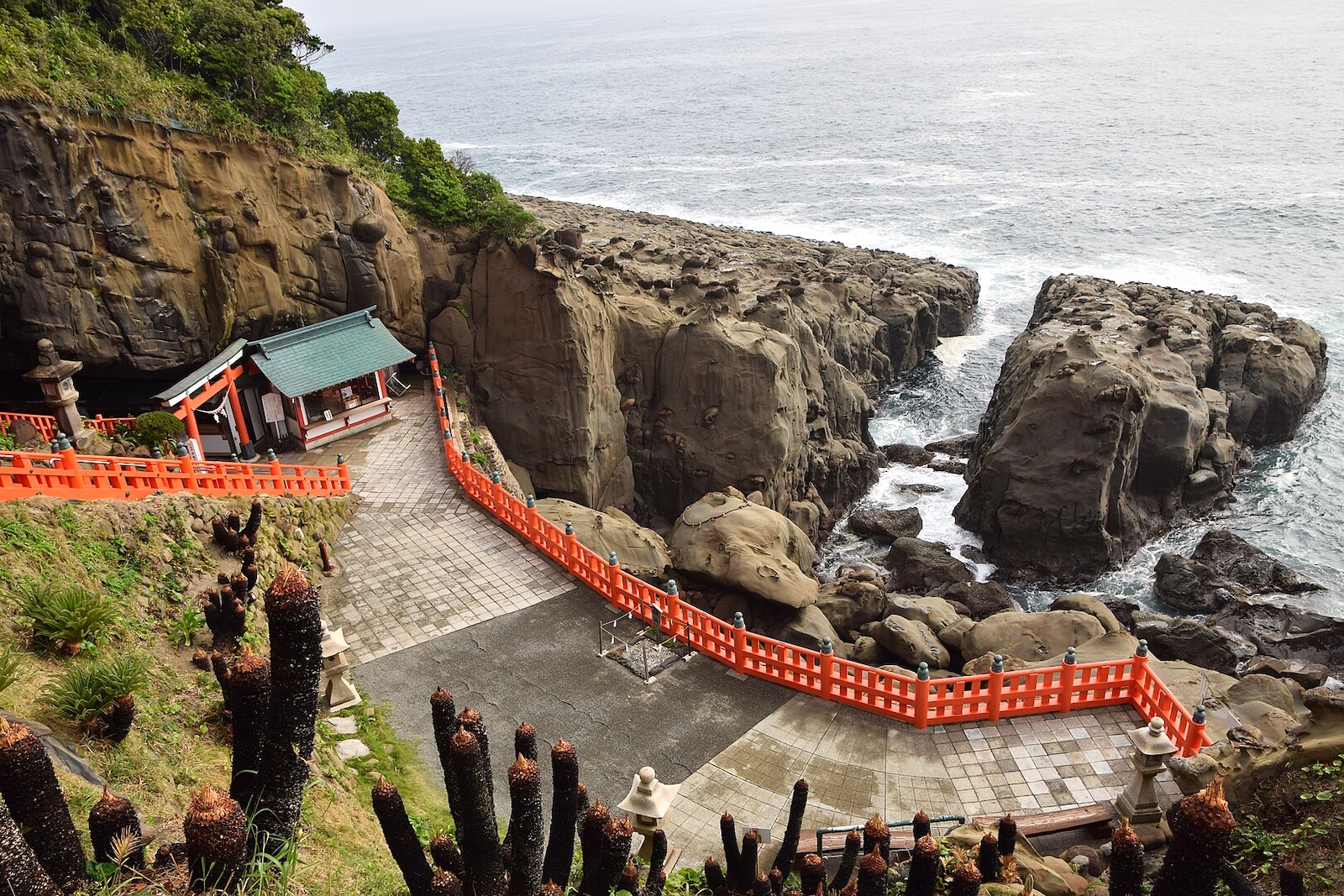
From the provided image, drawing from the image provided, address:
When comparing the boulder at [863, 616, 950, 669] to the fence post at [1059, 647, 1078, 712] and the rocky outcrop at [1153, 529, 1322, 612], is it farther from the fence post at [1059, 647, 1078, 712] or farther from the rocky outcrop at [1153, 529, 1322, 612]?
the rocky outcrop at [1153, 529, 1322, 612]

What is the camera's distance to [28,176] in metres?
23.6

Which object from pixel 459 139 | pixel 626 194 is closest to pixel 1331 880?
pixel 626 194

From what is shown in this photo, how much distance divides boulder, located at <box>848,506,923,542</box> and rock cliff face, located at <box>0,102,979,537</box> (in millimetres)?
2028

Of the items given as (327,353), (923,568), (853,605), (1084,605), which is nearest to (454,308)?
(327,353)

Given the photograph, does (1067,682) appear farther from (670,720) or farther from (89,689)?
(89,689)

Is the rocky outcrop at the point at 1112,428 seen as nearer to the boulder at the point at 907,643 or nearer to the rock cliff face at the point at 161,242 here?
the boulder at the point at 907,643

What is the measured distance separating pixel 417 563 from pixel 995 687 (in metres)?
13.2

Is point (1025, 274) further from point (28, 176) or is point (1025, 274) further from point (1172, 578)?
point (28, 176)

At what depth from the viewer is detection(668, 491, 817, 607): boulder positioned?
20.8 meters

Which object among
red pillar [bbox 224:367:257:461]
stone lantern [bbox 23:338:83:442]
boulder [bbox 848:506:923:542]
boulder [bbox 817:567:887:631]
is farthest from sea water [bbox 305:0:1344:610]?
stone lantern [bbox 23:338:83:442]

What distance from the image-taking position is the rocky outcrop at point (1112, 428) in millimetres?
32156

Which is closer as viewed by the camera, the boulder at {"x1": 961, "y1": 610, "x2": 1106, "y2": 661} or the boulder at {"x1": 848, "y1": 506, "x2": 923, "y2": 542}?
the boulder at {"x1": 961, "y1": 610, "x2": 1106, "y2": 661}

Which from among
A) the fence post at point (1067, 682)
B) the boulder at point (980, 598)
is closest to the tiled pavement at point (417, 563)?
the fence post at point (1067, 682)

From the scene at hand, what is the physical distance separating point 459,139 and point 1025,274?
321ft
